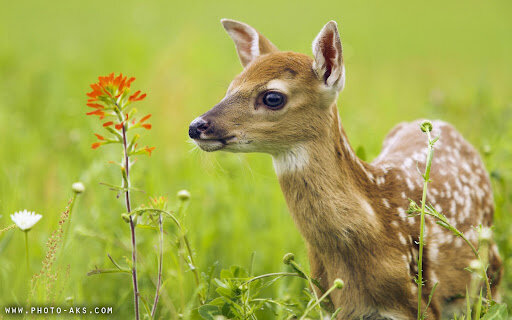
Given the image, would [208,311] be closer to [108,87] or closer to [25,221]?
[25,221]

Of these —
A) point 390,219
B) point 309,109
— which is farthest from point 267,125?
point 390,219

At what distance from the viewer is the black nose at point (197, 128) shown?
2557 millimetres

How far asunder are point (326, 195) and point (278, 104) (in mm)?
428

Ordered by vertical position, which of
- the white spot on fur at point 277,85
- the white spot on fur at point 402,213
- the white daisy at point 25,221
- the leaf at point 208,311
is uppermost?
the white spot on fur at point 277,85

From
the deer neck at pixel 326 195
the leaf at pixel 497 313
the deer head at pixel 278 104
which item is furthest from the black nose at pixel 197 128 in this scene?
the leaf at pixel 497 313

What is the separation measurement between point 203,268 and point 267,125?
1.14m

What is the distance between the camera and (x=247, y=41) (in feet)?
10.5

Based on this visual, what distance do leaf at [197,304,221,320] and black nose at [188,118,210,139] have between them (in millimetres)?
665

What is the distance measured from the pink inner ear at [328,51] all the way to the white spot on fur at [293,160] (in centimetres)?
33

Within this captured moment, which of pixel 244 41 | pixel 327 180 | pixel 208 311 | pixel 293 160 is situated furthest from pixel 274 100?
pixel 208 311

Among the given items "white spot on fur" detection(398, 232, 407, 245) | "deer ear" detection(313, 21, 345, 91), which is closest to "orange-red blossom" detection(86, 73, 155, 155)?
"deer ear" detection(313, 21, 345, 91)

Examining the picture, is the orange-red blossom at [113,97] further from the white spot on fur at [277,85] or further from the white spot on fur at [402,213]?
the white spot on fur at [402,213]

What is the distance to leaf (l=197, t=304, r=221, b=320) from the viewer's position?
2.44 metres

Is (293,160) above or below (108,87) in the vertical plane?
below
